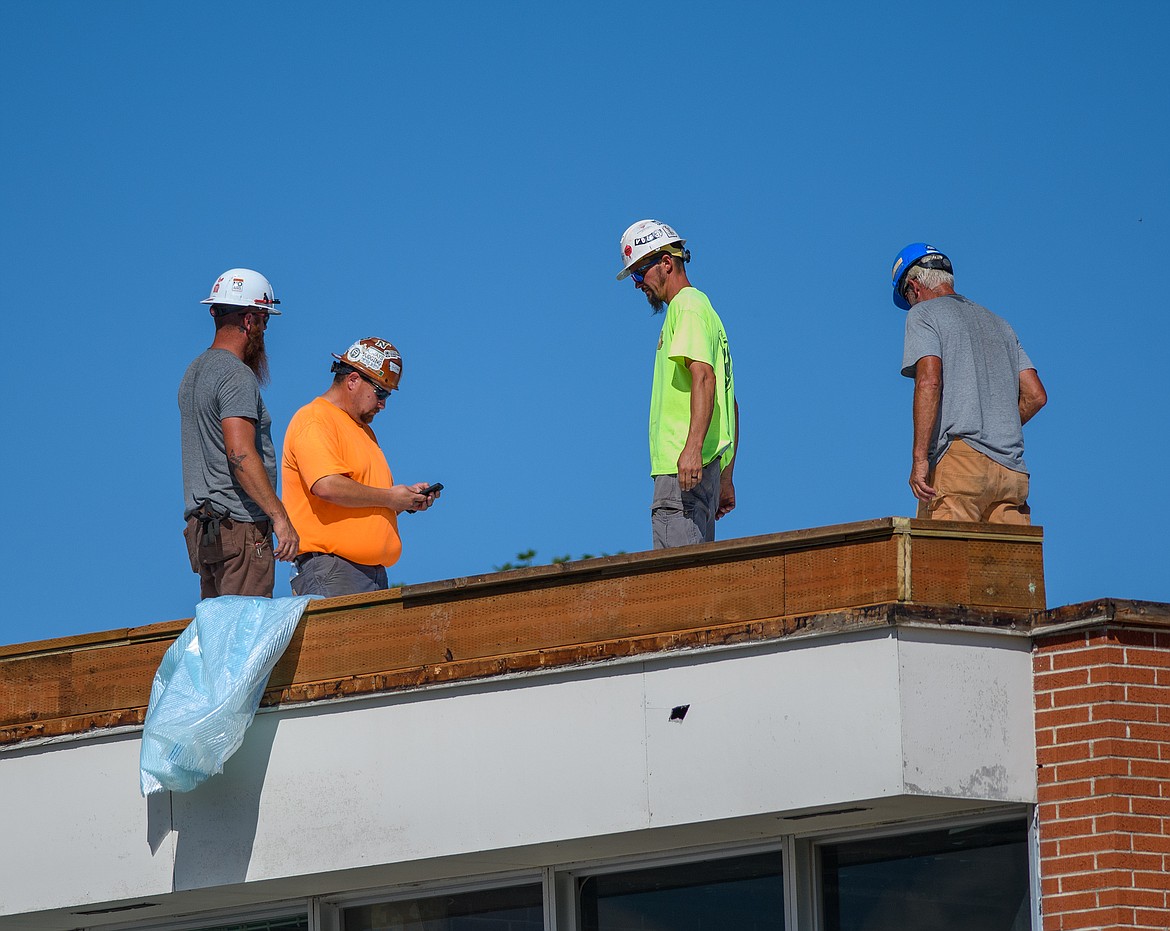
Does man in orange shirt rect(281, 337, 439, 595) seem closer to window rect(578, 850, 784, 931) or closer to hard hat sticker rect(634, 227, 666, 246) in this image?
hard hat sticker rect(634, 227, 666, 246)

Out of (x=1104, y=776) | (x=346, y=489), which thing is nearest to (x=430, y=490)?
(x=346, y=489)

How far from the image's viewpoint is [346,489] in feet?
27.5

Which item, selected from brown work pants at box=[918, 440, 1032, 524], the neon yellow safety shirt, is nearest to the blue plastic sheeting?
the neon yellow safety shirt

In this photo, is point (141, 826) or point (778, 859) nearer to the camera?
point (778, 859)

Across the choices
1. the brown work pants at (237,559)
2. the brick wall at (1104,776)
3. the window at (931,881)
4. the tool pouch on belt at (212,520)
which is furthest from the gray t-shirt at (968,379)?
the tool pouch on belt at (212,520)

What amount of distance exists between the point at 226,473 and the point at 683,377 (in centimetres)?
203

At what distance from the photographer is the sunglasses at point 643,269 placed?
27.2 ft

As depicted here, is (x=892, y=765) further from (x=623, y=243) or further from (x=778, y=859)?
(x=623, y=243)

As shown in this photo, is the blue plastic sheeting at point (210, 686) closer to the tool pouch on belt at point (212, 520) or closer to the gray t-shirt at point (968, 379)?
the tool pouch on belt at point (212, 520)

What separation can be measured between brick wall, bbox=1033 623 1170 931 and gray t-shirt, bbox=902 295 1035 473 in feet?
3.61

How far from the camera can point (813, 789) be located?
269 inches

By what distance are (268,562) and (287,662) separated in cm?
70

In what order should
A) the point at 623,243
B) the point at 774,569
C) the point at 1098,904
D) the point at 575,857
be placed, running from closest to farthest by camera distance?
the point at 1098,904
the point at 774,569
the point at 575,857
the point at 623,243

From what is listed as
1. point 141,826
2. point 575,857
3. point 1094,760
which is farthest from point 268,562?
point 1094,760
